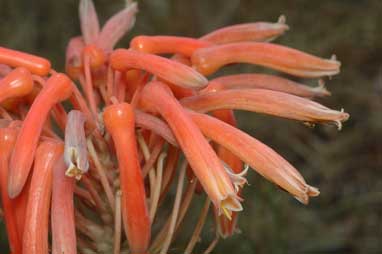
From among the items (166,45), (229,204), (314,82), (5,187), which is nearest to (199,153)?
(229,204)

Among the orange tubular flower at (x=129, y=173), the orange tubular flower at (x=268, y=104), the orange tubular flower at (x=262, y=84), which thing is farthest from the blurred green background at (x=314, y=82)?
the orange tubular flower at (x=129, y=173)

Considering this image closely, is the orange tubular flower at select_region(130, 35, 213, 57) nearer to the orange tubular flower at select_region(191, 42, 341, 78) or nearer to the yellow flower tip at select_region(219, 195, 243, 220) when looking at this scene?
the orange tubular flower at select_region(191, 42, 341, 78)

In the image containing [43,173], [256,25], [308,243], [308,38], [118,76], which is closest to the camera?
[43,173]

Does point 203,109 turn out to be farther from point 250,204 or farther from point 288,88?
point 250,204

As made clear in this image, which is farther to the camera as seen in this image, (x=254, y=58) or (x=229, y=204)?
(x=254, y=58)

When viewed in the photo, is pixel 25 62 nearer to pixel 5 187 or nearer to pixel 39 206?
pixel 5 187

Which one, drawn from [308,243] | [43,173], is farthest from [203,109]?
[308,243]

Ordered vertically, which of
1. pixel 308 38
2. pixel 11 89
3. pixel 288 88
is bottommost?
pixel 11 89

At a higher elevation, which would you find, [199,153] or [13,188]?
[199,153]
